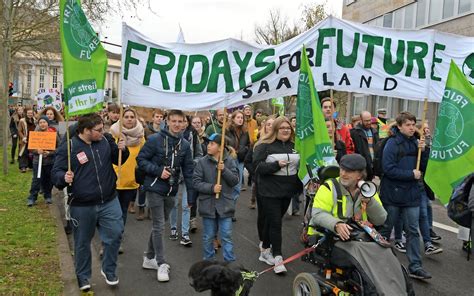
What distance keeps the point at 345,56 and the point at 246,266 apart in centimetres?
289

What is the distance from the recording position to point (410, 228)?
5.56 m

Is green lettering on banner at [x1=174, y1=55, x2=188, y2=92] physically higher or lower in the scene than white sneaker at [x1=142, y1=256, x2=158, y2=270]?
higher

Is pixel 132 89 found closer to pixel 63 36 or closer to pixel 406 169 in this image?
pixel 63 36

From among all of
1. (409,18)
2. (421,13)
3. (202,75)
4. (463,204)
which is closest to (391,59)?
(202,75)

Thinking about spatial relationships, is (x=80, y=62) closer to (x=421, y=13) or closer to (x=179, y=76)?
(x=179, y=76)

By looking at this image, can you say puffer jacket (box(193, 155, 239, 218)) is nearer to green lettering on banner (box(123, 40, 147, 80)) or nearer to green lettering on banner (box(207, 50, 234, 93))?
green lettering on banner (box(207, 50, 234, 93))

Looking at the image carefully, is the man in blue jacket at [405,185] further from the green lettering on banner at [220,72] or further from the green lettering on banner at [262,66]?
the green lettering on banner at [220,72]

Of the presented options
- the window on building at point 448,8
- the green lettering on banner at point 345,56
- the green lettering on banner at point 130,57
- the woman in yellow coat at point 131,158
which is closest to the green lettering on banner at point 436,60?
the green lettering on banner at point 345,56

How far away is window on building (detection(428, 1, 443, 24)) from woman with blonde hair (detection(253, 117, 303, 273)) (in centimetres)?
1970

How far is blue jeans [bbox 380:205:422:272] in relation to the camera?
5492 mm

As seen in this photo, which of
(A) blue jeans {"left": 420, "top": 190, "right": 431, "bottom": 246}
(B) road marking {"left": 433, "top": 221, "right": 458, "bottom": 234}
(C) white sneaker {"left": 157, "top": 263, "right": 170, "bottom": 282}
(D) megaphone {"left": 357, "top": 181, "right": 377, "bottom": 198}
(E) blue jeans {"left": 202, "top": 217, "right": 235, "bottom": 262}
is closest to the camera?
(D) megaphone {"left": 357, "top": 181, "right": 377, "bottom": 198}

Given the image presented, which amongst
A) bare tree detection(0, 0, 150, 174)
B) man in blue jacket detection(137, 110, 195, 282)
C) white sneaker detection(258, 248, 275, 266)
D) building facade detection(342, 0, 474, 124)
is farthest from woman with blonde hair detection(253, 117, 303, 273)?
building facade detection(342, 0, 474, 124)

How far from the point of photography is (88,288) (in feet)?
15.9

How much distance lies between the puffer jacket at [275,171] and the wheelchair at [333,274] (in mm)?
1336
